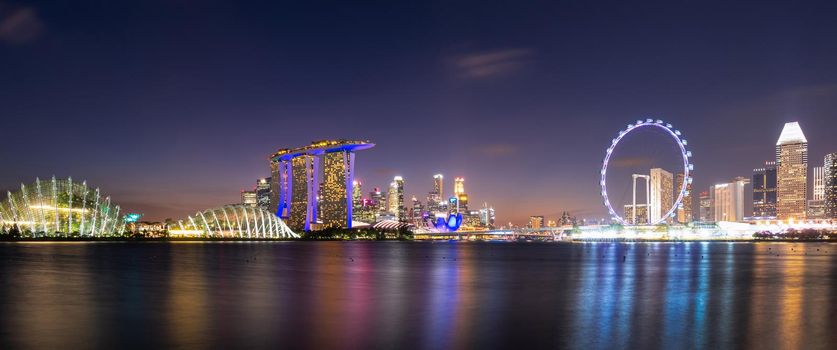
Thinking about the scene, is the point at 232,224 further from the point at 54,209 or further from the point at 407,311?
the point at 407,311

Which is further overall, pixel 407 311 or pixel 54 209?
pixel 54 209

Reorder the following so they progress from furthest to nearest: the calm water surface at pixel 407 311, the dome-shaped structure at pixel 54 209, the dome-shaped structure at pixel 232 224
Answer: the dome-shaped structure at pixel 232 224 → the dome-shaped structure at pixel 54 209 → the calm water surface at pixel 407 311

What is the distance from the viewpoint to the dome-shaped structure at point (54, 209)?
424ft

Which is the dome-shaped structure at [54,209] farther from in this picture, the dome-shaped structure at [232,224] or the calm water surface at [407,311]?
the calm water surface at [407,311]

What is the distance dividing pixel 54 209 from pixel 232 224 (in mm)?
48005

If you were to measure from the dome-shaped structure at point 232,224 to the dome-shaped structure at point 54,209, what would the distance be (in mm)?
32184

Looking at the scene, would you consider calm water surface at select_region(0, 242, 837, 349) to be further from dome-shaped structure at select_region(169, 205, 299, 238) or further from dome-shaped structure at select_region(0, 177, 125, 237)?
dome-shaped structure at select_region(169, 205, 299, 238)

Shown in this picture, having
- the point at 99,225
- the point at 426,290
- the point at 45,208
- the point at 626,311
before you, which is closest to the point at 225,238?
the point at 99,225

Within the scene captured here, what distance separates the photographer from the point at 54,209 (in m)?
134

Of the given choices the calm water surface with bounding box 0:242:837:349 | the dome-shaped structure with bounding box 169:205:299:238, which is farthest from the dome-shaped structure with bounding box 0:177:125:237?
the calm water surface with bounding box 0:242:837:349

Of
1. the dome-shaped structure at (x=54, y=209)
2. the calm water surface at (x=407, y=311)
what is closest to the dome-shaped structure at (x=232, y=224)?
the dome-shaped structure at (x=54, y=209)

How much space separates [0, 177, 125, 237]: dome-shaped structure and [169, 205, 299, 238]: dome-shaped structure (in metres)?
32.2

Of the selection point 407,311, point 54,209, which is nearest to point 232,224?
point 54,209

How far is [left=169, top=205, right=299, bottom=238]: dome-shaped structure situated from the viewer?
6821 inches
